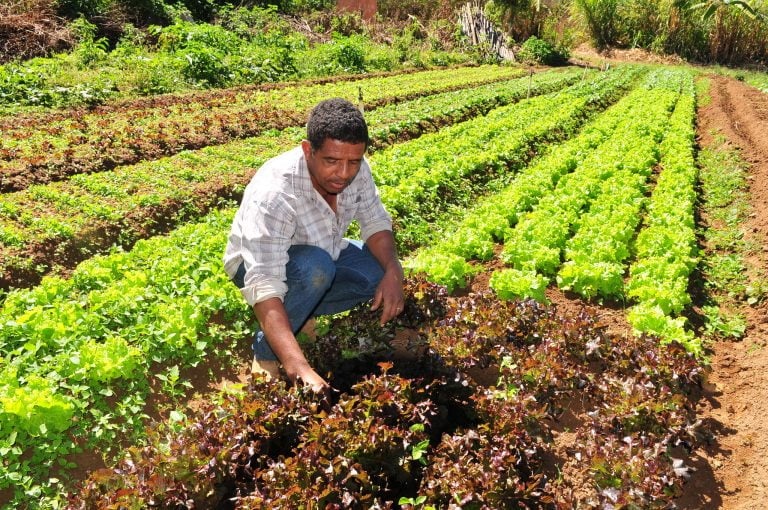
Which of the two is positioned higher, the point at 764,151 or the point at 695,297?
the point at 764,151

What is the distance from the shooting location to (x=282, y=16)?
96.8ft

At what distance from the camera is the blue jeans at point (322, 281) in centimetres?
412

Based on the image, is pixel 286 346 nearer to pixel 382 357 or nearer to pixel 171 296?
pixel 382 357

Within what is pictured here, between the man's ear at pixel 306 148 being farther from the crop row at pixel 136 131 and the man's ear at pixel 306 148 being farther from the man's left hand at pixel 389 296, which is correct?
the crop row at pixel 136 131

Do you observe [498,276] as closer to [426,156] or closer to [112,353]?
[112,353]

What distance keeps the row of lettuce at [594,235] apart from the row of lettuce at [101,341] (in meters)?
2.23

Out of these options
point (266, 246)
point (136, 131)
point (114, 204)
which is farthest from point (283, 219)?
point (136, 131)


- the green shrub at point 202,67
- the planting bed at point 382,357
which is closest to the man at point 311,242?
the planting bed at point 382,357

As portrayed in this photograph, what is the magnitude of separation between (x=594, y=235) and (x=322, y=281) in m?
3.90

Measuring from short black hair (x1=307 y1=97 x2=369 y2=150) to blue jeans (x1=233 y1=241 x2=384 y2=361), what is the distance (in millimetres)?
926

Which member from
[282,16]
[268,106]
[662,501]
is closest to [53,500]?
[662,501]

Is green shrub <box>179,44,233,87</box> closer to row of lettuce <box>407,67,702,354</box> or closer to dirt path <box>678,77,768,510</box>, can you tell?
row of lettuce <box>407,67,702,354</box>

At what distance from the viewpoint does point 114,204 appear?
755 cm

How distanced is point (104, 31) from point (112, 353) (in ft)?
65.3
